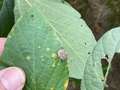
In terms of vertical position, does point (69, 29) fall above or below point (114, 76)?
above

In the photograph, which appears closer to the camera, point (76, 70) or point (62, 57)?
point (62, 57)

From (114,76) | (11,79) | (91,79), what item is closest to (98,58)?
(91,79)

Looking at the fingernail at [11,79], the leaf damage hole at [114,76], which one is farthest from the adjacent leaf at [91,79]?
the leaf damage hole at [114,76]

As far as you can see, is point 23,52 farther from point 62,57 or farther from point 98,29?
point 98,29

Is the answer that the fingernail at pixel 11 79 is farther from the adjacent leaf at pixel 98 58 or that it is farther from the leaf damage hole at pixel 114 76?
the leaf damage hole at pixel 114 76

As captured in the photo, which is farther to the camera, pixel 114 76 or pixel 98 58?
pixel 114 76

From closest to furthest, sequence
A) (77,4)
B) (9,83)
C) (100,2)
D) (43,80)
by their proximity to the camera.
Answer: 1. (43,80)
2. (9,83)
3. (77,4)
4. (100,2)

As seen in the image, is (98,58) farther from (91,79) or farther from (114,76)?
(114,76)

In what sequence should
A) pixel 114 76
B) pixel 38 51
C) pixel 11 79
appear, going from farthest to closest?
1. pixel 114 76
2. pixel 11 79
3. pixel 38 51

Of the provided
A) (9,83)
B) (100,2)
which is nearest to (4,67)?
(9,83)
